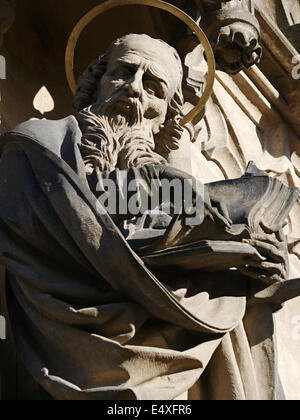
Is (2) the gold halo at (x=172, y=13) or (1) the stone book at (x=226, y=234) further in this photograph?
(2) the gold halo at (x=172, y=13)

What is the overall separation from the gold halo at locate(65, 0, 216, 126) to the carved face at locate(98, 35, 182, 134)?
0.19 m

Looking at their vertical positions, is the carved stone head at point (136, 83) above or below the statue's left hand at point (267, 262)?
above

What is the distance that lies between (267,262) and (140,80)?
2.06 feet

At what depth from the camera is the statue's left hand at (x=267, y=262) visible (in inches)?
145

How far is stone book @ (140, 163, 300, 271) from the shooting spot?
3.62 m

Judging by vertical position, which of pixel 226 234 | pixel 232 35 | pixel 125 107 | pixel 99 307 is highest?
pixel 232 35

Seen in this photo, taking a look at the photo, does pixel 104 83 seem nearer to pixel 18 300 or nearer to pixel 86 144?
pixel 86 144

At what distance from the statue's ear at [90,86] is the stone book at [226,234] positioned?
552 mm

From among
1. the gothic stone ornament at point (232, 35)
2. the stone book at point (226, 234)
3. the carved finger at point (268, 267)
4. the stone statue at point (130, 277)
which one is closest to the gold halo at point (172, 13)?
the gothic stone ornament at point (232, 35)

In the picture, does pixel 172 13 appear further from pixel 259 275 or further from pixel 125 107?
pixel 259 275

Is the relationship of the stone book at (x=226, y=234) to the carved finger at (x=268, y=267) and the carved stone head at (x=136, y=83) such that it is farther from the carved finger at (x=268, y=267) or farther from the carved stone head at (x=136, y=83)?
the carved stone head at (x=136, y=83)

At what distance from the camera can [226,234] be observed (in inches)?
143

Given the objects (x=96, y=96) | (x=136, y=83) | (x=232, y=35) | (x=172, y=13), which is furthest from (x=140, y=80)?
(x=232, y=35)

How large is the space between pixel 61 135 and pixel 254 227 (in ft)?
1.66
